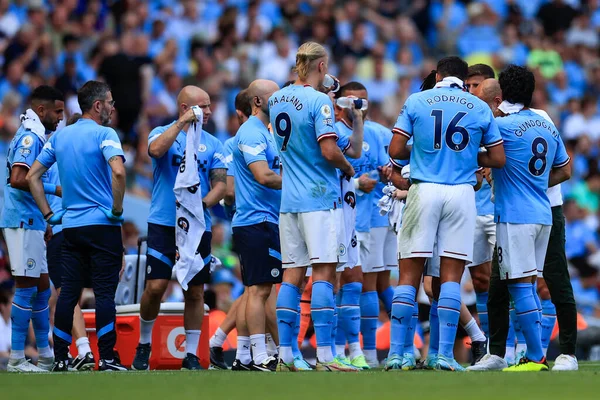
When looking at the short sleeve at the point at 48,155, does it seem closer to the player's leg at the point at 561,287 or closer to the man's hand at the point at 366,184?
the man's hand at the point at 366,184

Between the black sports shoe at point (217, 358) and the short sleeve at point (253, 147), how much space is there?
2.45m

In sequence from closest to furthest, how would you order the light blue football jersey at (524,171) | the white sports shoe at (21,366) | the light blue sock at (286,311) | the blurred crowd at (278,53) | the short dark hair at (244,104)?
the light blue football jersey at (524,171), the light blue sock at (286,311), the white sports shoe at (21,366), the short dark hair at (244,104), the blurred crowd at (278,53)

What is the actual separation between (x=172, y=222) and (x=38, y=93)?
1.83m

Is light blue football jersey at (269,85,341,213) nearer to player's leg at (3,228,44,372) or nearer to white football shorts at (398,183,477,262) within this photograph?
white football shorts at (398,183,477,262)

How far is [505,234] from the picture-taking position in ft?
32.2

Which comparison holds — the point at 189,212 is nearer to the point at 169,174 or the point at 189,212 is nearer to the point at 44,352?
the point at 169,174

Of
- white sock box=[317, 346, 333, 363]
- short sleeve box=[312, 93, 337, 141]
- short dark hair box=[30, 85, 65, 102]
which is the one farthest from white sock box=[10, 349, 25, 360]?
short sleeve box=[312, 93, 337, 141]

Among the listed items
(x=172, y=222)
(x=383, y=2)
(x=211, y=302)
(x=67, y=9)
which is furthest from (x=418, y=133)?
(x=383, y=2)

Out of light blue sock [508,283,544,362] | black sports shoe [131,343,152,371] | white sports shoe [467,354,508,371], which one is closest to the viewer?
light blue sock [508,283,544,362]

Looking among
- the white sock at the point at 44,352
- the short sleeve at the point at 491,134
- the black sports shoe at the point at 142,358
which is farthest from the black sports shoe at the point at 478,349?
the white sock at the point at 44,352

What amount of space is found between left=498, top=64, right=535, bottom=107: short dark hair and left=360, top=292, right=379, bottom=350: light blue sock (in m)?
2.88

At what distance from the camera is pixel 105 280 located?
10602mm

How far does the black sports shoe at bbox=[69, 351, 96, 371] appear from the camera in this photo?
1081cm

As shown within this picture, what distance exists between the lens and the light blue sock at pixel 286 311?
9.90 meters
